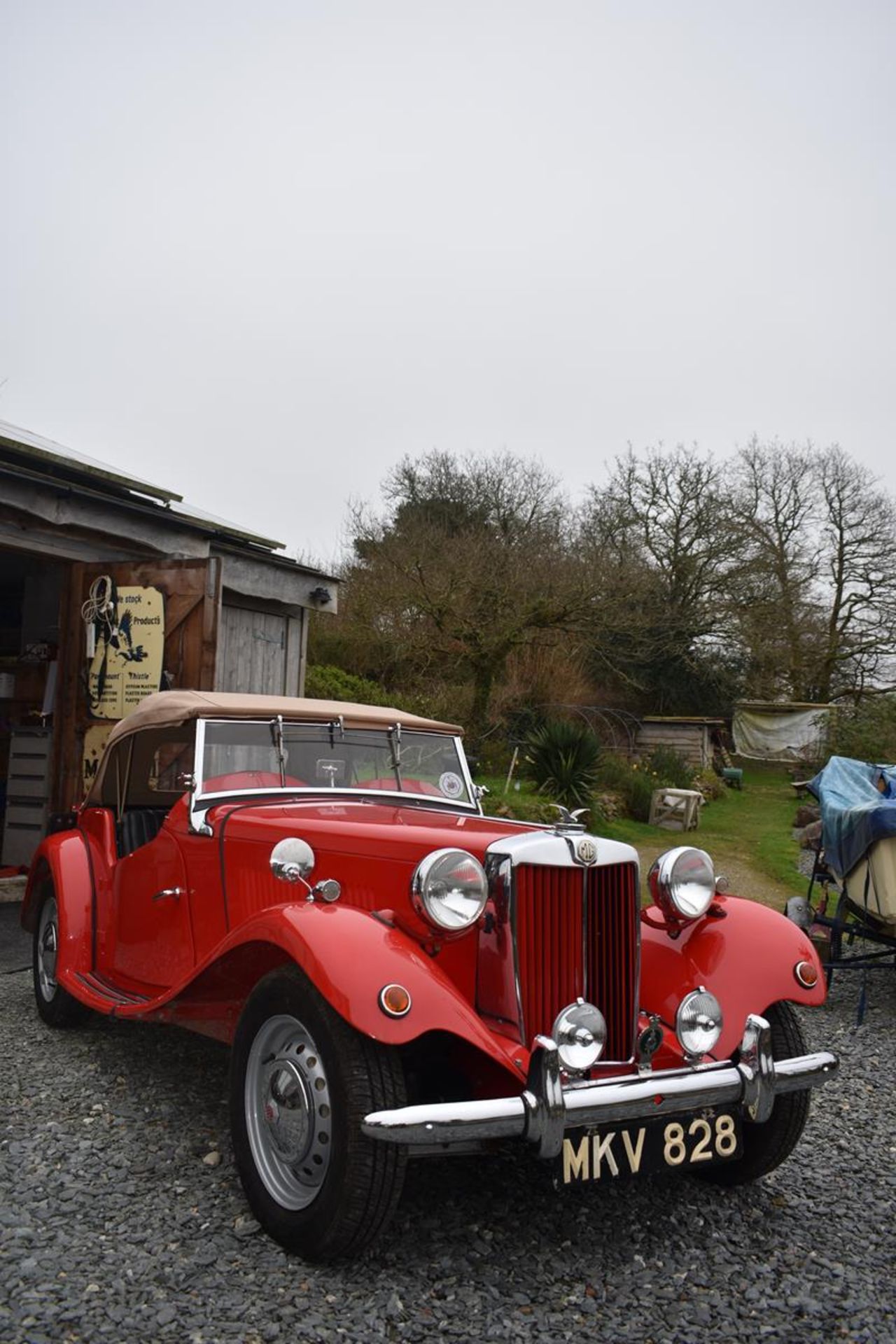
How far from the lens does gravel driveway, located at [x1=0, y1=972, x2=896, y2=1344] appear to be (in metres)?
2.37

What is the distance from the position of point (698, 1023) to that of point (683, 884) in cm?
46

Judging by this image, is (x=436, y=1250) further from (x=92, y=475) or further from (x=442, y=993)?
(x=92, y=475)

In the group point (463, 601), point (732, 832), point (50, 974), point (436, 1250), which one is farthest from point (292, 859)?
point (732, 832)

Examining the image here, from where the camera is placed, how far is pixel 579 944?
2.96 metres

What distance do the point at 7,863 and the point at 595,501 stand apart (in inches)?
716

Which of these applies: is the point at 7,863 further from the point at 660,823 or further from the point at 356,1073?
the point at 660,823

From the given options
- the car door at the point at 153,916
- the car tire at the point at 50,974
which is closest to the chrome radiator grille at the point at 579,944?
the car door at the point at 153,916

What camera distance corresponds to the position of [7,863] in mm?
8352

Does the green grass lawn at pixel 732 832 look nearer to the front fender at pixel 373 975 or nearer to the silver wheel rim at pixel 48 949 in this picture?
the silver wheel rim at pixel 48 949

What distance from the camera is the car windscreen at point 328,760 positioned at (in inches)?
158

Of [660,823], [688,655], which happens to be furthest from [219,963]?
[688,655]

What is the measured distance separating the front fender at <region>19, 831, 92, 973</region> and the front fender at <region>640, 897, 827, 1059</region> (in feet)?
8.28

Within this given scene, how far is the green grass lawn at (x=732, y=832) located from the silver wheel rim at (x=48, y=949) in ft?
17.9

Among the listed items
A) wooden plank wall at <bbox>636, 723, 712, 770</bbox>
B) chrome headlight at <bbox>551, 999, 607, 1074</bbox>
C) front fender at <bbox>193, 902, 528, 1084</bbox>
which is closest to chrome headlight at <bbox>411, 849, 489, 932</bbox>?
front fender at <bbox>193, 902, 528, 1084</bbox>
